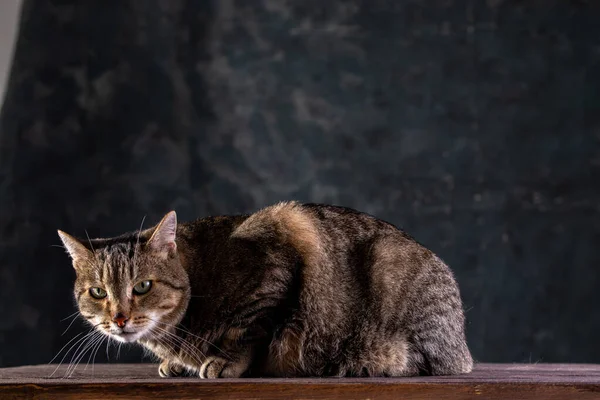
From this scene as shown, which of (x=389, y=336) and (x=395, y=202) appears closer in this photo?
(x=389, y=336)

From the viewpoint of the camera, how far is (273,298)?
219 centimetres

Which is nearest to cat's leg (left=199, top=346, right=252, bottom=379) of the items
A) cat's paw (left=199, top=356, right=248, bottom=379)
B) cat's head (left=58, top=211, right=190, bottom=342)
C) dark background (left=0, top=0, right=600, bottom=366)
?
cat's paw (left=199, top=356, right=248, bottom=379)

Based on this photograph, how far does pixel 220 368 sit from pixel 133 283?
268 millimetres

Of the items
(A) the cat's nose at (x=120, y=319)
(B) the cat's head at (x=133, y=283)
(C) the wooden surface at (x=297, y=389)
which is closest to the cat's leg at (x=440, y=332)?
(C) the wooden surface at (x=297, y=389)

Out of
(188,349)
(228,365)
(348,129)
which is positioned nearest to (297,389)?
(228,365)

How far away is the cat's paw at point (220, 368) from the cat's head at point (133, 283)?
12 centimetres

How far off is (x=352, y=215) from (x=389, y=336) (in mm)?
341

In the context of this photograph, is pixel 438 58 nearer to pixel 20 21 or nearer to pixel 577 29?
pixel 577 29

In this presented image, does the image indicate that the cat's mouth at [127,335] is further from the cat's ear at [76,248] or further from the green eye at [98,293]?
the cat's ear at [76,248]

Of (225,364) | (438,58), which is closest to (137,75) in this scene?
(438,58)

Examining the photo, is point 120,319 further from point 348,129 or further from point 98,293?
point 348,129

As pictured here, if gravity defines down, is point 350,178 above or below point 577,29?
below

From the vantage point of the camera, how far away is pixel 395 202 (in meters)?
3.53

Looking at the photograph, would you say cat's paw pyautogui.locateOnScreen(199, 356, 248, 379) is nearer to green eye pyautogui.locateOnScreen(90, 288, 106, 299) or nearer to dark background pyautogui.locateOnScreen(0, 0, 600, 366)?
green eye pyautogui.locateOnScreen(90, 288, 106, 299)
